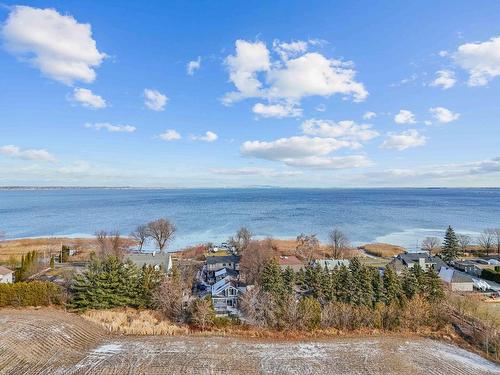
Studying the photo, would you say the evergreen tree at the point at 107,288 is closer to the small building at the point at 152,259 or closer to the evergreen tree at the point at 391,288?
the small building at the point at 152,259

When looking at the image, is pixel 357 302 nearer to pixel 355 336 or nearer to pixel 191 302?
pixel 355 336

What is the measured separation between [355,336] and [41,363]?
62.9 feet

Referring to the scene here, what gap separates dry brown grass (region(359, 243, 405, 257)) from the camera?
182ft

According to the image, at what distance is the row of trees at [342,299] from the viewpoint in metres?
23.7

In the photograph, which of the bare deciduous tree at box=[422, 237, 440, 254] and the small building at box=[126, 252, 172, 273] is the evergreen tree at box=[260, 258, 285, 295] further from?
the bare deciduous tree at box=[422, 237, 440, 254]

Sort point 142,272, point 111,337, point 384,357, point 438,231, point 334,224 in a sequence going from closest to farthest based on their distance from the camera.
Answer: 1. point 384,357
2. point 111,337
3. point 142,272
4. point 438,231
5. point 334,224

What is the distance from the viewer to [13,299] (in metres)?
26.1

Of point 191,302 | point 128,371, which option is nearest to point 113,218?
point 191,302

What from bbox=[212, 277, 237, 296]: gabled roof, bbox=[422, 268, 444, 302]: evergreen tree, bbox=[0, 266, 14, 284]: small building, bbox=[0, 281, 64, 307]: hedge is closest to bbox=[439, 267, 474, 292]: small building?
bbox=[422, 268, 444, 302]: evergreen tree

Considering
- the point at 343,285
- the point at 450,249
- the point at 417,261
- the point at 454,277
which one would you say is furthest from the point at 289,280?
the point at 450,249

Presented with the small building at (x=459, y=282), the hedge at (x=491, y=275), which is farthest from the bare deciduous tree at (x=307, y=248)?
the hedge at (x=491, y=275)

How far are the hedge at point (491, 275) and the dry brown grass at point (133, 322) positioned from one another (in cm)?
3736

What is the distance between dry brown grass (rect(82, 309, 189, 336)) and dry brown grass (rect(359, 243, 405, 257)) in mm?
41694

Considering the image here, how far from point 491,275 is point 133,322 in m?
40.9
